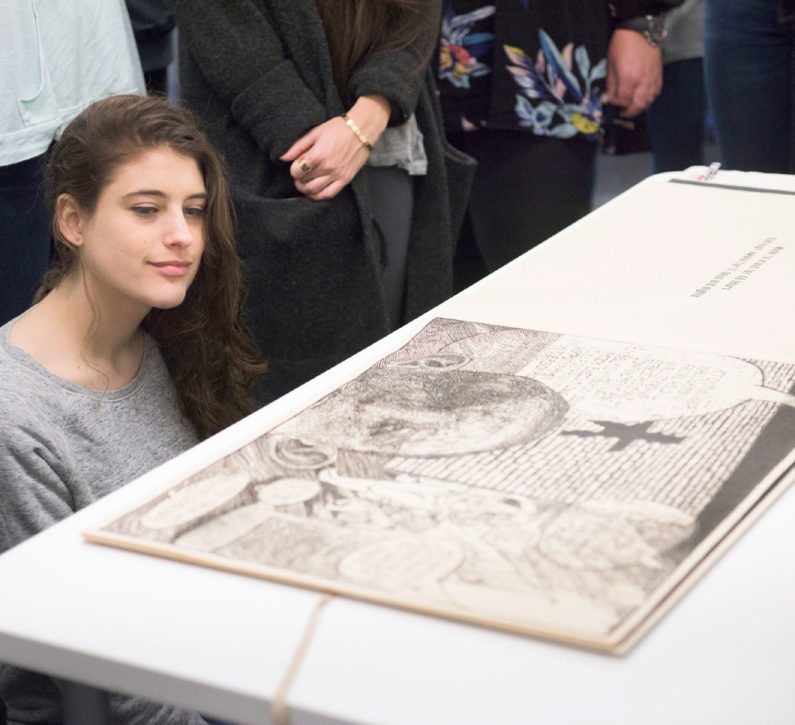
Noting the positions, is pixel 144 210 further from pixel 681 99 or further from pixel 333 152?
pixel 681 99

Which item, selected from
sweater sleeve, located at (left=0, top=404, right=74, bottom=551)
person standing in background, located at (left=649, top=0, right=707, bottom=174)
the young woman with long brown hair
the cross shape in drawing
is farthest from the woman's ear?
person standing in background, located at (left=649, top=0, right=707, bottom=174)

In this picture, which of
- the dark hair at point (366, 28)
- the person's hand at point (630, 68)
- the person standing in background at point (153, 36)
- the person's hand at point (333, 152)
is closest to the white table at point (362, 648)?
the person's hand at point (333, 152)

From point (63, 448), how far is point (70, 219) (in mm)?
336

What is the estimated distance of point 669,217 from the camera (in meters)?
1.43

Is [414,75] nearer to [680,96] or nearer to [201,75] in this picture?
[201,75]

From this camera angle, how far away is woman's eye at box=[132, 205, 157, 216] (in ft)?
4.03

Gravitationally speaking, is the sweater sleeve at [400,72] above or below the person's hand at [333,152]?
above

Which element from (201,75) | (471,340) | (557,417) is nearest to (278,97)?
(201,75)

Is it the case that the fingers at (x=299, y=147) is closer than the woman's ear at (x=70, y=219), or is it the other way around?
the woman's ear at (x=70, y=219)

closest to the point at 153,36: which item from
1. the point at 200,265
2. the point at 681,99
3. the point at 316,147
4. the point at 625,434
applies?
the point at 316,147

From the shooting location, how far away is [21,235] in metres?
1.44

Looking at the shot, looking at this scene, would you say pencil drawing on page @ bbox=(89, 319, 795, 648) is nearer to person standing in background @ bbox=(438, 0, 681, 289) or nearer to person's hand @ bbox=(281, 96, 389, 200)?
person's hand @ bbox=(281, 96, 389, 200)

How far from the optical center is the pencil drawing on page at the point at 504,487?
0.61m

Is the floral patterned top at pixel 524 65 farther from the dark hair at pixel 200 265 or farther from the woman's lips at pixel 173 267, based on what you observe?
the woman's lips at pixel 173 267
